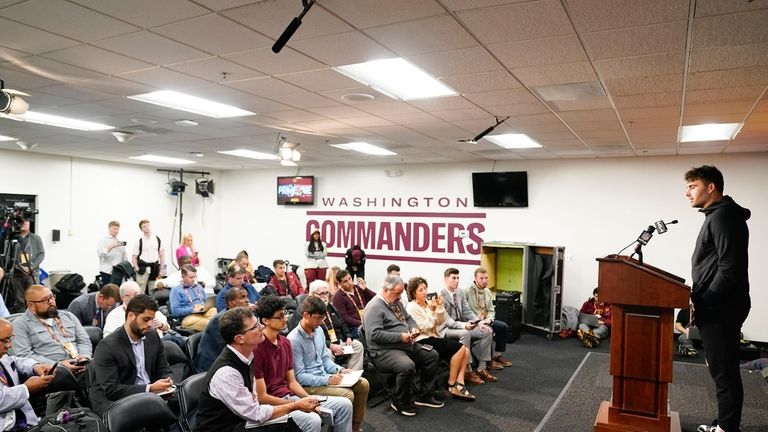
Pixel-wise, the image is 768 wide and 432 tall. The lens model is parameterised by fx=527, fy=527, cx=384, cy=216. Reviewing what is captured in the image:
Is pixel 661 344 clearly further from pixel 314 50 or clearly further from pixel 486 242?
pixel 486 242

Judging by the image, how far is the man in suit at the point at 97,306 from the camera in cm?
508

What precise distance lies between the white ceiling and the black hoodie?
107cm

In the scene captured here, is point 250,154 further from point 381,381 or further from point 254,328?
point 254,328

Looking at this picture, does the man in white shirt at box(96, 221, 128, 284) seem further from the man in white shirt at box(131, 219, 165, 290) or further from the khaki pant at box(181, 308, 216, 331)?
the khaki pant at box(181, 308, 216, 331)

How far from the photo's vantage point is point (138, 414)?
2.82 m

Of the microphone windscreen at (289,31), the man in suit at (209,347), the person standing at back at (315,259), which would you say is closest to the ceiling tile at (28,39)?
the microphone windscreen at (289,31)

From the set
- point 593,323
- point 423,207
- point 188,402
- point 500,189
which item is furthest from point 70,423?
point 423,207

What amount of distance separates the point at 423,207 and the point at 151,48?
758 centimetres

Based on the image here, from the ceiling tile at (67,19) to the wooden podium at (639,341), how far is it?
3.24 metres

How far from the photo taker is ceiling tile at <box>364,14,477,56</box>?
3.03m

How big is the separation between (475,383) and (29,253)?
6.39 meters

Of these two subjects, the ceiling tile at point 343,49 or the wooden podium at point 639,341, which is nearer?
the wooden podium at point 639,341

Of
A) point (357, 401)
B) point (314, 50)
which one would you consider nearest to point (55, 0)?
point (314, 50)

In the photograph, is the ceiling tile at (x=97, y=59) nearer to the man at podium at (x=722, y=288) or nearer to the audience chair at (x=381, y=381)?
the audience chair at (x=381, y=381)
